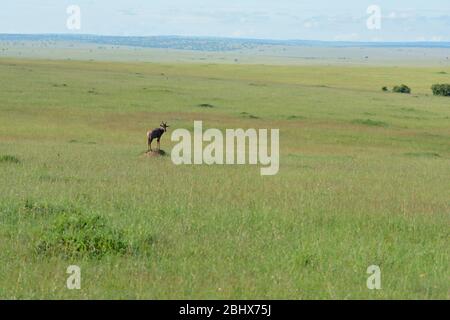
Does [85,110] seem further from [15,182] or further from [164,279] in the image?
[164,279]

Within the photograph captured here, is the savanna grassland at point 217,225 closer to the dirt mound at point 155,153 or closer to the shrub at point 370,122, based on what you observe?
the dirt mound at point 155,153

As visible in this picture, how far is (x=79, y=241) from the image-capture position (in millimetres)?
9742

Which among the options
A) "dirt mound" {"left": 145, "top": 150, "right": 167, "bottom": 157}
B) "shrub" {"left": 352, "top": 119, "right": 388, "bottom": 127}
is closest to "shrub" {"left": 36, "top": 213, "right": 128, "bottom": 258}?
"dirt mound" {"left": 145, "top": 150, "right": 167, "bottom": 157}

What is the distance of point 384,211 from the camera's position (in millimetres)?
13961

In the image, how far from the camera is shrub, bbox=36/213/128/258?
9602 millimetres

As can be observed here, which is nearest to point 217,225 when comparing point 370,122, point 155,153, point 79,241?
point 79,241

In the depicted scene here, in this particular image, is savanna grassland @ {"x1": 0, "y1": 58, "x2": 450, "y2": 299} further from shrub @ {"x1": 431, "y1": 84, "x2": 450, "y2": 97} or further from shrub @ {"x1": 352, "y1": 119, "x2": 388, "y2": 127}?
shrub @ {"x1": 431, "y1": 84, "x2": 450, "y2": 97}

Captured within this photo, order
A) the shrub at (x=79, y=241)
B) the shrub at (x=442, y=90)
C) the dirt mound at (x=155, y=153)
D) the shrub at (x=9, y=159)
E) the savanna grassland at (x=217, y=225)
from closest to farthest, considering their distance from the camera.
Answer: the savanna grassland at (x=217, y=225)
the shrub at (x=79, y=241)
the shrub at (x=9, y=159)
the dirt mound at (x=155, y=153)
the shrub at (x=442, y=90)

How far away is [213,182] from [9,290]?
9.39 meters

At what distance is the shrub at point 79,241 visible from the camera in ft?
31.5

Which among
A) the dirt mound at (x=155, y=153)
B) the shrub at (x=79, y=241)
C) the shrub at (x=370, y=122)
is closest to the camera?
the shrub at (x=79, y=241)

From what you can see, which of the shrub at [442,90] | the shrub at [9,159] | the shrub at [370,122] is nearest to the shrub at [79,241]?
the shrub at [9,159]

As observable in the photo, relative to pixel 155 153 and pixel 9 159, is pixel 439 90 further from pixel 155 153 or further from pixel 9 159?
pixel 9 159
